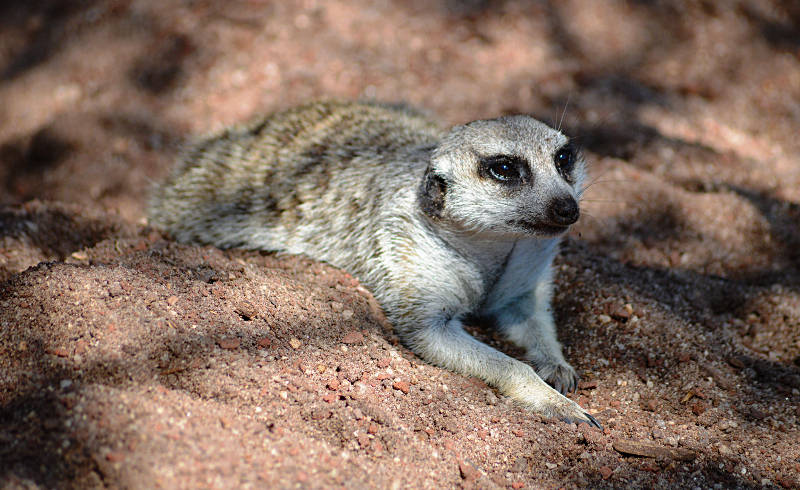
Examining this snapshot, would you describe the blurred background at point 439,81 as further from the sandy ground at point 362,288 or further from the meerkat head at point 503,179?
the meerkat head at point 503,179

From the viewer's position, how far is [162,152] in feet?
16.6

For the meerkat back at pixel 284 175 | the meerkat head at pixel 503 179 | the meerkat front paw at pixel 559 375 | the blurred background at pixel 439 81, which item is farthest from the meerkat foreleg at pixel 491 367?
the blurred background at pixel 439 81

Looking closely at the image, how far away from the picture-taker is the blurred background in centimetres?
470

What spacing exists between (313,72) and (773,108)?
4119mm

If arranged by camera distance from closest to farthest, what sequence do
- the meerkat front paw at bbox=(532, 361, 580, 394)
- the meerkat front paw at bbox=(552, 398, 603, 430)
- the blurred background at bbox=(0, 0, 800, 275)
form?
the meerkat front paw at bbox=(552, 398, 603, 430), the meerkat front paw at bbox=(532, 361, 580, 394), the blurred background at bbox=(0, 0, 800, 275)

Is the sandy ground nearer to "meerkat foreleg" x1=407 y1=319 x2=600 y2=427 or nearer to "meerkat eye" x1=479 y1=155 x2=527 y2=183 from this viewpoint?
"meerkat foreleg" x1=407 y1=319 x2=600 y2=427

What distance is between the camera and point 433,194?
117 inches

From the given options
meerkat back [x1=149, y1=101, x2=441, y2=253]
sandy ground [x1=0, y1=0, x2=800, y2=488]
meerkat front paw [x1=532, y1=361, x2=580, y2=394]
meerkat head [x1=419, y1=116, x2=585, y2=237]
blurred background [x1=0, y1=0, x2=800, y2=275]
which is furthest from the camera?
blurred background [x1=0, y1=0, x2=800, y2=275]

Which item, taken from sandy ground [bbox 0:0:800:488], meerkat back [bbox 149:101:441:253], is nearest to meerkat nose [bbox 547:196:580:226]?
sandy ground [bbox 0:0:800:488]

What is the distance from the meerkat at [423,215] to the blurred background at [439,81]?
922 millimetres

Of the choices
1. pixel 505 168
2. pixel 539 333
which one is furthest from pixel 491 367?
pixel 505 168

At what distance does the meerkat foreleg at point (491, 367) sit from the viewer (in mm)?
2582

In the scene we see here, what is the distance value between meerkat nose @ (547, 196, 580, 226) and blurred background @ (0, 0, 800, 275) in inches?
66.1

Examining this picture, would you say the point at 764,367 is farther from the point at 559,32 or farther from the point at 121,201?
the point at 121,201
